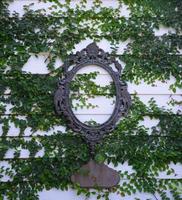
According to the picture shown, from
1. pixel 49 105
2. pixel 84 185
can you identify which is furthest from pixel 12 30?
pixel 84 185

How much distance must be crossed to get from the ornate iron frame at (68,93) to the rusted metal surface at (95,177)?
0.15 metres

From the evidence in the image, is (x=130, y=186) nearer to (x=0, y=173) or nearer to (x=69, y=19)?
(x=0, y=173)

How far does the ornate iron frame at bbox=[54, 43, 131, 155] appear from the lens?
12.1 feet

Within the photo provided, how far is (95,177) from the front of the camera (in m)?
3.62

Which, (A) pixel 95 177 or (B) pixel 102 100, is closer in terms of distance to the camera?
(A) pixel 95 177

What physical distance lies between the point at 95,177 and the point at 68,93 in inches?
31.1

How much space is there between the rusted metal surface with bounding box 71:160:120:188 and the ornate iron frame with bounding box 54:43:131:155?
0.48ft

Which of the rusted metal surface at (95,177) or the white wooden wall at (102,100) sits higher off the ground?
the white wooden wall at (102,100)

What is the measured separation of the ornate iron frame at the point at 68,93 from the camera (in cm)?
369

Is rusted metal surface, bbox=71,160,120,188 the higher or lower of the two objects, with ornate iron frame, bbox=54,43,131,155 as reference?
lower

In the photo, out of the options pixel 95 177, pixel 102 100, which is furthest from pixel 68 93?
pixel 95 177

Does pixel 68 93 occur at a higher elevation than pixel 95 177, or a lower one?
higher

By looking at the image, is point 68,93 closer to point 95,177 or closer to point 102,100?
point 102,100

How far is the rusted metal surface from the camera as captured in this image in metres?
3.61
